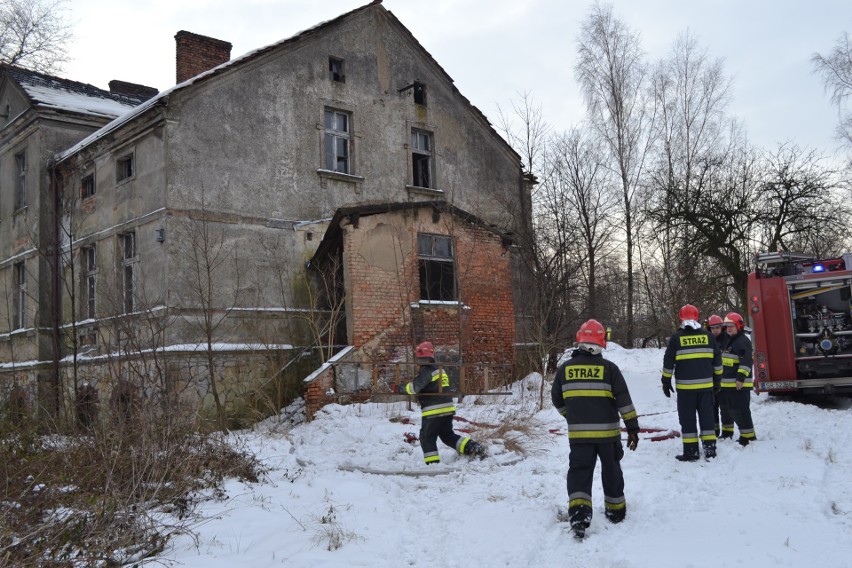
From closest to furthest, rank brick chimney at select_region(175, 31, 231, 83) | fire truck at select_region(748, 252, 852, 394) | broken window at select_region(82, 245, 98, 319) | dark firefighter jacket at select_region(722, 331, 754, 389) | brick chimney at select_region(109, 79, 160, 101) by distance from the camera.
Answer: dark firefighter jacket at select_region(722, 331, 754, 389)
fire truck at select_region(748, 252, 852, 394)
broken window at select_region(82, 245, 98, 319)
brick chimney at select_region(175, 31, 231, 83)
brick chimney at select_region(109, 79, 160, 101)

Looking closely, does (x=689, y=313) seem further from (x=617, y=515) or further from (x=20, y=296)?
(x=20, y=296)

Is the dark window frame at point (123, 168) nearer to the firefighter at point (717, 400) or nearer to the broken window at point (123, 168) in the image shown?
the broken window at point (123, 168)

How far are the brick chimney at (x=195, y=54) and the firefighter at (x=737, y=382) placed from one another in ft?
49.0

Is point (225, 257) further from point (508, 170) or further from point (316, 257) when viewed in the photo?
point (508, 170)

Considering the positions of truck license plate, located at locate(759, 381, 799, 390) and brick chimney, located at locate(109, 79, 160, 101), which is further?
brick chimney, located at locate(109, 79, 160, 101)

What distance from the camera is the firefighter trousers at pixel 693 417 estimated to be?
9117 mm

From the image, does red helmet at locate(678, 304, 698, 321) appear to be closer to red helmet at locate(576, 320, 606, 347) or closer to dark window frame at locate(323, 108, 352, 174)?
red helmet at locate(576, 320, 606, 347)

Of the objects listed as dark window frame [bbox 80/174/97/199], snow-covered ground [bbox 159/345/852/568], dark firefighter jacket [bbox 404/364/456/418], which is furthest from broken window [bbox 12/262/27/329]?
dark firefighter jacket [bbox 404/364/456/418]

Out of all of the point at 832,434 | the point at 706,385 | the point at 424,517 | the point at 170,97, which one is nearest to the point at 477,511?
the point at 424,517

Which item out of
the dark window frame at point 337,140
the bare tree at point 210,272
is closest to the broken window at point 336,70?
the dark window frame at point 337,140

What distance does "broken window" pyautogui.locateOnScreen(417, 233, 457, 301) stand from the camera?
16766 millimetres

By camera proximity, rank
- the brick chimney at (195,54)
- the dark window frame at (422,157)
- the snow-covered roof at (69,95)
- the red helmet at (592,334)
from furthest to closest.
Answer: the dark window frame at (422,157), the snow-covered roof at (69,95), the brick chimney at (195,54), the red helmet at (592,334)

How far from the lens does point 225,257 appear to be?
16.0 meters

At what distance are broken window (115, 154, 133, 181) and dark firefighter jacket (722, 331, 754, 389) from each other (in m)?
13.3
